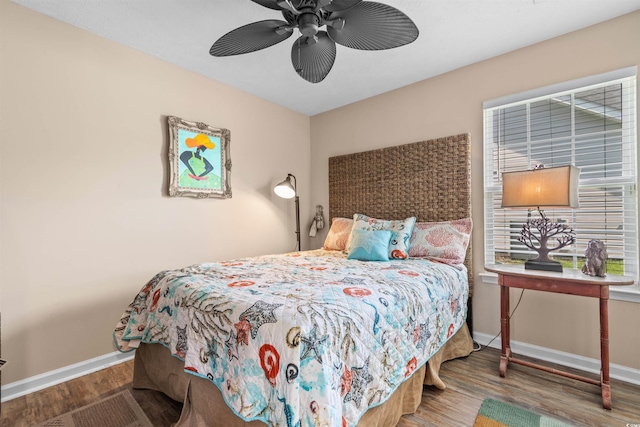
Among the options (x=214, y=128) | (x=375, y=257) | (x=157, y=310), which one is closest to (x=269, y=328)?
(x=157, y=310)

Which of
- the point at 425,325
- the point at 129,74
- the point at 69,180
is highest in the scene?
the point at 129,74

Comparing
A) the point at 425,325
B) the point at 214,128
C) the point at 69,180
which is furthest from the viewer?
the point at 214,128

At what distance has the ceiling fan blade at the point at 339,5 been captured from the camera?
1470 millimetres

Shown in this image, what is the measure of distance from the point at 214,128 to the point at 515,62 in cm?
275

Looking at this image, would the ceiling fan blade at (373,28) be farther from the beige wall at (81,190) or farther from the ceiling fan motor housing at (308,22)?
the beige wall at (81,190)

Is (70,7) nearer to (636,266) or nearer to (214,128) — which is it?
(214,128)

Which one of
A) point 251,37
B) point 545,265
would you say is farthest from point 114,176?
point 545,265

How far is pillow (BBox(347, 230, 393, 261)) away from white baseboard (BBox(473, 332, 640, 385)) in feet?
3.81

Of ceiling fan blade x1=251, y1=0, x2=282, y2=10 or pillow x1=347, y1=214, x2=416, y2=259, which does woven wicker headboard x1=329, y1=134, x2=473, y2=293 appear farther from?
ceiling fan blade x1=251, y1=0, x2=282, y2=10

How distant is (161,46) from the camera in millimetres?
2465

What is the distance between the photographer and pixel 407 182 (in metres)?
3.12

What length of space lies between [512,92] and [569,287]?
1.62 metres

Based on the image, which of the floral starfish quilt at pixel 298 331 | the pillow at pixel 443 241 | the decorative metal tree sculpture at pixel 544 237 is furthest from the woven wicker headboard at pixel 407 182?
the floral starfish quilt at pixel 298 331

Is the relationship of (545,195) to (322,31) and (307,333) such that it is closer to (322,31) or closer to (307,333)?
(322,31)
